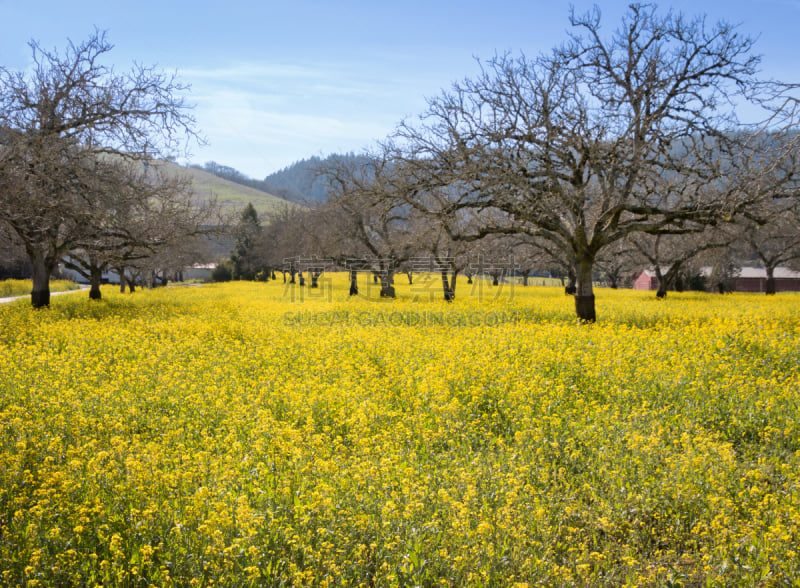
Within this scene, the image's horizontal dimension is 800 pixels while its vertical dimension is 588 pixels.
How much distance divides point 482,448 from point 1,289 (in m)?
46.6

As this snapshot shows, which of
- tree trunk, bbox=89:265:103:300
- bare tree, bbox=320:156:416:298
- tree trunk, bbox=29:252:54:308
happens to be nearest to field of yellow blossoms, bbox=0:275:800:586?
tree trunk, bbox=29:252:54:308

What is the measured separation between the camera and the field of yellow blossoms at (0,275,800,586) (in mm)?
3930

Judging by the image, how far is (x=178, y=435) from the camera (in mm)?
6355

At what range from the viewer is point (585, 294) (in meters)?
17.5

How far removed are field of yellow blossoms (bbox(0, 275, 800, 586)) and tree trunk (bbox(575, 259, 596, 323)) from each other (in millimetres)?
6482

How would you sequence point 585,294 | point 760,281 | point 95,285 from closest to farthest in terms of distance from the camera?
point 585,294 → point 95,285 → point 760,281

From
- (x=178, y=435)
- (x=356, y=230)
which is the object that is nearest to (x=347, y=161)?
(x=356, y=230)

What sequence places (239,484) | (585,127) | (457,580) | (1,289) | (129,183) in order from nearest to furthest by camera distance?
1. (457,580)
2. (239,484)
3. (585,127)
4. (129,183)
5. (1,289)

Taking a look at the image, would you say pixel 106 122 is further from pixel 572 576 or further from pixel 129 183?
pixel 572 576

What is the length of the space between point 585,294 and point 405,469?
13.8 meters

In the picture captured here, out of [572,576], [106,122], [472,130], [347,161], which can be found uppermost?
[347,161]

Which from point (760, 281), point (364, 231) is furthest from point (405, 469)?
point (760, 281)

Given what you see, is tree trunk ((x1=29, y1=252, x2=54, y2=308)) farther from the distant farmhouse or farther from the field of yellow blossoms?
the distant farmhouse

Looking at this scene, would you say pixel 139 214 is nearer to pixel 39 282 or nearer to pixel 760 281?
pixel 39 282
